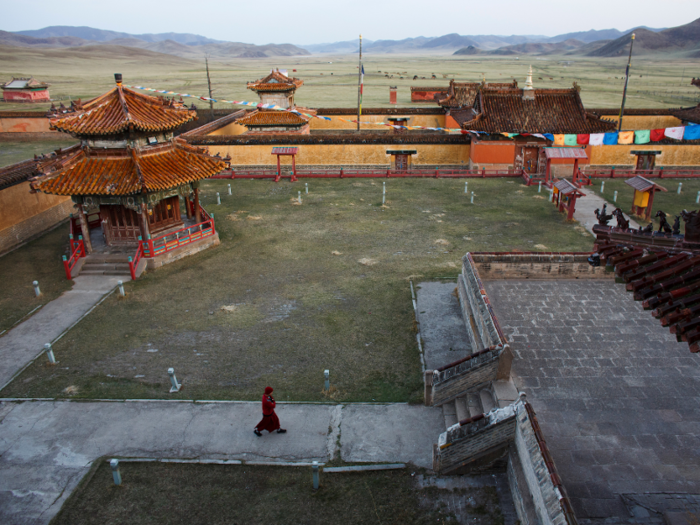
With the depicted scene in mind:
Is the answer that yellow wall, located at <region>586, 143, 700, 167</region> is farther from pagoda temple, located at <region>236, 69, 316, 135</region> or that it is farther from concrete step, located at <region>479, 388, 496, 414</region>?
concrete step, located at <region>479, 388, 496, 414</region>

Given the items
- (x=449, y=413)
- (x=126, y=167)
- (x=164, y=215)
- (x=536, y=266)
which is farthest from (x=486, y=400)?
(x=164, y=215)

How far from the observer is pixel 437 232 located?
2288 centimetres

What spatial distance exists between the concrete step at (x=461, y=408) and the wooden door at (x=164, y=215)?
1497cm

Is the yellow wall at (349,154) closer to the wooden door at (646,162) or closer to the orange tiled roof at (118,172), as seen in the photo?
the wooden door at (646,162)

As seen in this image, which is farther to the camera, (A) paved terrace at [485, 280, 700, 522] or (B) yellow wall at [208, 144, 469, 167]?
(B) yellow wall at [208, 144, 469, 167]

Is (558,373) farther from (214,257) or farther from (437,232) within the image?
(214,257)

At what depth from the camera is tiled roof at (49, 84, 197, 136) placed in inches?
720

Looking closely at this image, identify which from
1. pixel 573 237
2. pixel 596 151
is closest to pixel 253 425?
pixel 573 237

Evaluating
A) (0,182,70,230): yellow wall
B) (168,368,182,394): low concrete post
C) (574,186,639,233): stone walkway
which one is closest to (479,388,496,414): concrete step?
(168,368,182,394): low concrete post

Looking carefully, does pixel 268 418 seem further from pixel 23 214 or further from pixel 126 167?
pixel 23 214

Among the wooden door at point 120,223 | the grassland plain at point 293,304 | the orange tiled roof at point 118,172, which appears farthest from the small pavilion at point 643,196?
the wooden door at point 120,223

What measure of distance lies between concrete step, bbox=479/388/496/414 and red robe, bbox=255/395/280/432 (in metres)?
4.43

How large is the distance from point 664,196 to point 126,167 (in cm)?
2872

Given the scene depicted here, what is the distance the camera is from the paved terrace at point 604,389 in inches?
329
